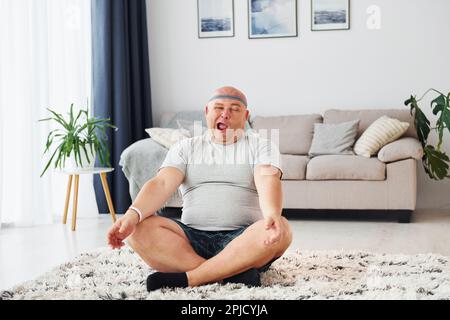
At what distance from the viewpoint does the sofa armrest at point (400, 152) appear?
479cm

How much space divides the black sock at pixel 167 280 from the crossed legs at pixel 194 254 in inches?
1.1

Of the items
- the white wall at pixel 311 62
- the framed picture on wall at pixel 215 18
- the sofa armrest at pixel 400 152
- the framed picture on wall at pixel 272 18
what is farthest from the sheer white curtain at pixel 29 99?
the sofa armrest at pixel 400 152

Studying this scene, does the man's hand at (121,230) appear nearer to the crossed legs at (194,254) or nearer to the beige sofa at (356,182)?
the crossed legs at (194,254)

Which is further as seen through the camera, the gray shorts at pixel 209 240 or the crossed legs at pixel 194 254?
the gray shorts at pixel 209 240

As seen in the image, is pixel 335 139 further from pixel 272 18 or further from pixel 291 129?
pixel 272 18

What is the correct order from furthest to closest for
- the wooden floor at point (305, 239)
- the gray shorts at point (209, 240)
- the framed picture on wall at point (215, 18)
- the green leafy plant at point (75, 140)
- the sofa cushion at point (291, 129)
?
the framed picture on wall at point (215, 18) < the sofa cushion at point (291, 129) < the green leafy plant at point (75, 140) < the wooden floor at point (305, 239) < the gray shorts at point (209, 240)

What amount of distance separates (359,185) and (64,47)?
2498 millimetres

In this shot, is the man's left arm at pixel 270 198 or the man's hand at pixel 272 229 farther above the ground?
the man's left arm at pixel 270 198

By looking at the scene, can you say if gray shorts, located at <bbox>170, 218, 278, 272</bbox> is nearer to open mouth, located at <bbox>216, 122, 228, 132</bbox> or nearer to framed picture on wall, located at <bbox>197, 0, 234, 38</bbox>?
open mouth, located at <bbox>216, 122, 228, 132</bbox>

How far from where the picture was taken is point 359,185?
485 centimetres

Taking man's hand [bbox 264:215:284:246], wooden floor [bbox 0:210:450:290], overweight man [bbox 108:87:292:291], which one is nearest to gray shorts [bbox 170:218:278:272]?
overweight man [bbox 108:87:292:291]

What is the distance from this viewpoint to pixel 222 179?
9.97ft

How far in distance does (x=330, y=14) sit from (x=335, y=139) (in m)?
1.16
